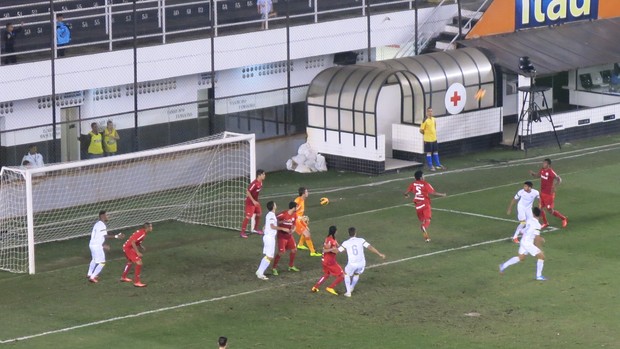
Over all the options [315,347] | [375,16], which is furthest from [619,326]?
[375,16]

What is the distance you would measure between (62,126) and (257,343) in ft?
50.4

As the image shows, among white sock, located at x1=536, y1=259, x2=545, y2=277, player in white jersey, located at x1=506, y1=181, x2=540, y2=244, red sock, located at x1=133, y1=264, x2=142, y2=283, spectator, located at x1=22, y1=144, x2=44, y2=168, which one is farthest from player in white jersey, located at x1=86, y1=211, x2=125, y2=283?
player in white jersey, located at x1=506, y1=181, x2=540, y2=244

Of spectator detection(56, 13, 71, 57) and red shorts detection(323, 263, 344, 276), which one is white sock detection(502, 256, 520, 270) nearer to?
red shorts detection(323, 263, 344, 276)

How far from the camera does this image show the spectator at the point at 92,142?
1641 inches

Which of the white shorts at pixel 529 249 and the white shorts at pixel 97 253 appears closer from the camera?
the white shorts at pixel 529 249

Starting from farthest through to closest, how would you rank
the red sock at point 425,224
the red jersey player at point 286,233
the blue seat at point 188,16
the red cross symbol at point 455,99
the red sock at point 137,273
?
the red cross symbol at point 455,99
the blue seat at point 188,16
the red sock at point 425,224
the red jersey player at point 286,233
the red sock at point 137,273

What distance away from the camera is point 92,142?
41719mm

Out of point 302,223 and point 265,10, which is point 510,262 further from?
point 265,10

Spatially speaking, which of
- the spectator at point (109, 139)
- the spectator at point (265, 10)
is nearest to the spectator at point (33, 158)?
the spectator at point (109, 139)

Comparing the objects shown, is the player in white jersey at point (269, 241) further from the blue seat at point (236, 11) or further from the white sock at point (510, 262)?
the blue seat at point (236, 11)

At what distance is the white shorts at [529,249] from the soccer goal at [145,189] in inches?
320

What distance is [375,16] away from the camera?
158ft

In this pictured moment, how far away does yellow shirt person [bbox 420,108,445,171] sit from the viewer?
1725 inches

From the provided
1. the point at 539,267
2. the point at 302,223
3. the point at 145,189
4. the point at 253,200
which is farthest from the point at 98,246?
the point at 539,267
